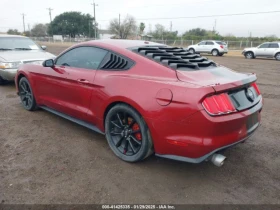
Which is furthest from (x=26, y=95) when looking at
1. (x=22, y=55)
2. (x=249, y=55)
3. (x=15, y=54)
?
(x=249, y=55)

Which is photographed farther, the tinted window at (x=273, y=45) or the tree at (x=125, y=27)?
the tree at (x=125, y=27)

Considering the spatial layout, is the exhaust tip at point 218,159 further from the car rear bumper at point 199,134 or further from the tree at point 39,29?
the tree at point 39,29

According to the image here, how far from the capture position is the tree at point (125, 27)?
58.4 meters

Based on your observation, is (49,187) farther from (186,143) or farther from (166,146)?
(186,143)

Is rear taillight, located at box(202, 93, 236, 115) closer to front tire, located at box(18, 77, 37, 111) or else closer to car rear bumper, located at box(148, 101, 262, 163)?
car rear bumper, located at box(148, 101, 262, 163)

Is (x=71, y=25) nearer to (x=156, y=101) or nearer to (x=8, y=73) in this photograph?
(x=8, y=73)

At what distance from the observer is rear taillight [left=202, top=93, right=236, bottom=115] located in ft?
7.70

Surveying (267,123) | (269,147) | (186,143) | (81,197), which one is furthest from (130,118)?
(267,123)

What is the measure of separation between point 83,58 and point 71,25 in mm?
71871

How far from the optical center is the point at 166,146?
2625mm

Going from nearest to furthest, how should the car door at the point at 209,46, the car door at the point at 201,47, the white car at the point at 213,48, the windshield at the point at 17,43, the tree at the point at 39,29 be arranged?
1. the windshield at the point at 17,43
2. the white car at the point at 213,48
3. the car door at the point at 209,46
4. the car door at the point at 201,47
5. the tree at the point at 39,29

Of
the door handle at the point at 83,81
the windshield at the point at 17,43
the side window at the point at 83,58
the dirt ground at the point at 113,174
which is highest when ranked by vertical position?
the windshield at the point at 17,43

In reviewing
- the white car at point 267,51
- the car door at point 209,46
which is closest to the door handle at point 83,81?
the white car at point 267,51

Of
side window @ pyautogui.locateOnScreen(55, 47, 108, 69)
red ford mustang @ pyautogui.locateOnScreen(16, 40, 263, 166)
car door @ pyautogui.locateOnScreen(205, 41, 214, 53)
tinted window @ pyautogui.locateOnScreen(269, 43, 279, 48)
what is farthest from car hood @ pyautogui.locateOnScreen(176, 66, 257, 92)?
car door @ pyautogui.locateOnScreen(205, 41, 214, 53)
